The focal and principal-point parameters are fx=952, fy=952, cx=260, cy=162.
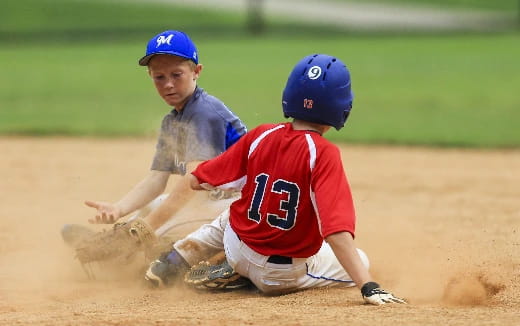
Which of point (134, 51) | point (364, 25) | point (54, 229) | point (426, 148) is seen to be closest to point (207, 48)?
point (134, 51)

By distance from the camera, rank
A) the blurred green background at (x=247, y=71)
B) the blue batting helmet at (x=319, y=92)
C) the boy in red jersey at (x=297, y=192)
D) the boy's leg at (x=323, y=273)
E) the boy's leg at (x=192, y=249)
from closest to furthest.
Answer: the boy in red jersey at (x=297, y=192), the blue batting helmet at (x=319, y=92), the boy's leg at (x=323, y=273), the boy's leg at (x=192, y=249), the blurred green background at (x=247, y=71)

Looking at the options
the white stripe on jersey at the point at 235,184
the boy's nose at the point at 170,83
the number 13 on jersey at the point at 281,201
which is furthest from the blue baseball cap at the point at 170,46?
the number 13 on jersey at the point at 281,201

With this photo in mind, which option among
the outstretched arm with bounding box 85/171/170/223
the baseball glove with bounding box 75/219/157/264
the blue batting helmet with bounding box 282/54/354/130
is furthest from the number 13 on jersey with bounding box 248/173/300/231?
the outstretched arm with bounding box 85/171/170/223

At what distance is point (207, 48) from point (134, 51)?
4.75 ft

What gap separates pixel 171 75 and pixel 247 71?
35.5ft

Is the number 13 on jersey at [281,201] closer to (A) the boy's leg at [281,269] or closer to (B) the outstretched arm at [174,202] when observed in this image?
(A) the boy's leg at [281,269]

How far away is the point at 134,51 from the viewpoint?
18.7 metres

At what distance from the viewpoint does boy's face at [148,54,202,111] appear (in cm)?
486

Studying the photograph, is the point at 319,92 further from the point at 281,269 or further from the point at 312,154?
the point at 281,269

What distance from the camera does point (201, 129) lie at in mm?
4855

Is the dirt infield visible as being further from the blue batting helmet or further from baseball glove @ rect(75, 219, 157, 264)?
the blue batting helmet

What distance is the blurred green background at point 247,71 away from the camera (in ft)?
34.9

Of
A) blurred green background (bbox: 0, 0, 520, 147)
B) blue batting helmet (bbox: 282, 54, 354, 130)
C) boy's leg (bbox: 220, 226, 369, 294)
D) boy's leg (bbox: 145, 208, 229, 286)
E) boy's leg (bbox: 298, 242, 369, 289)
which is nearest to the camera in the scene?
blue batting helmet (bbox: 282, 54, 354, 130)

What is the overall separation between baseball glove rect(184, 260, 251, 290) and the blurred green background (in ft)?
17.6
